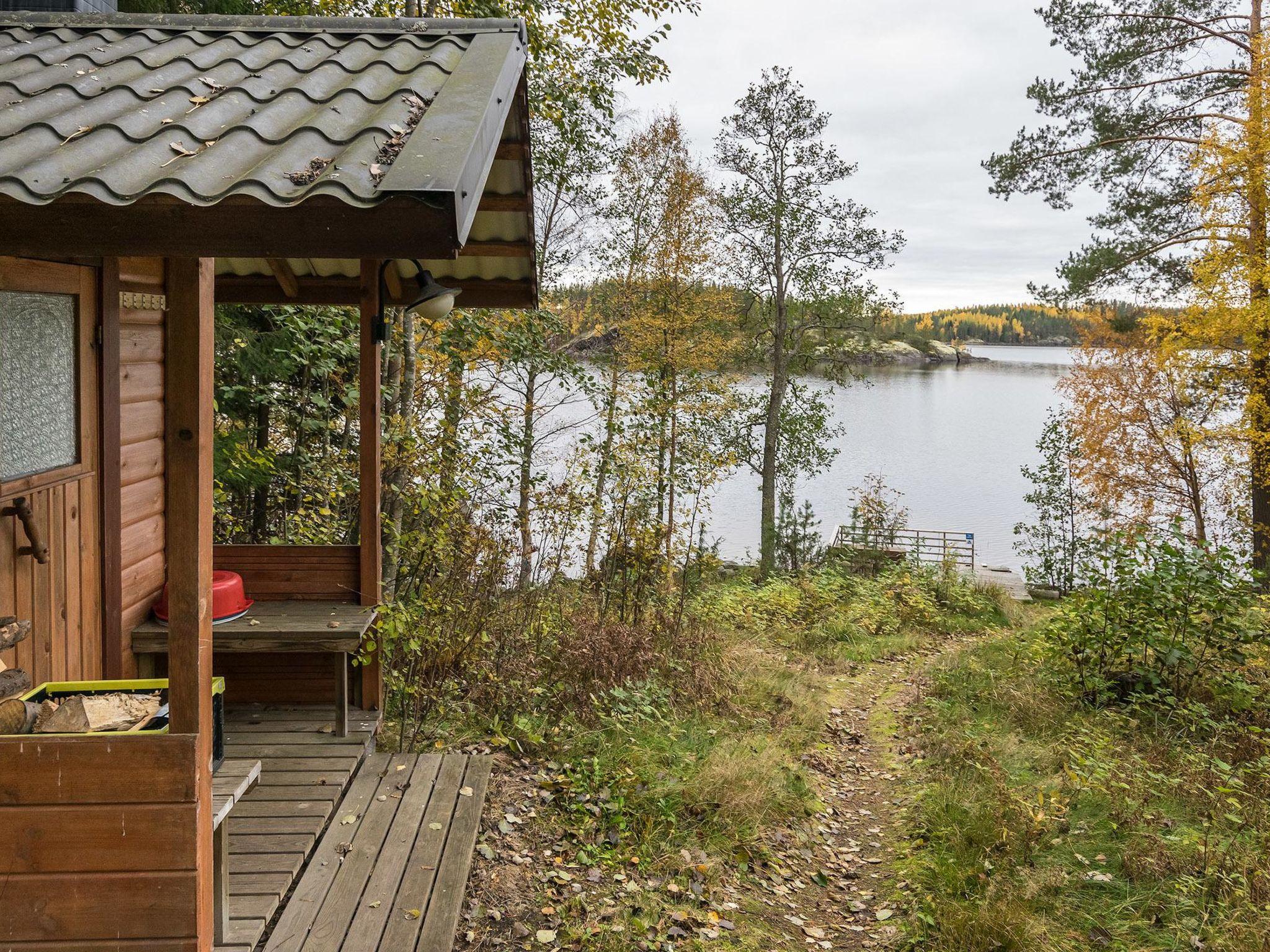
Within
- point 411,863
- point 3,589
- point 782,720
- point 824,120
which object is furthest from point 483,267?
point 824,120

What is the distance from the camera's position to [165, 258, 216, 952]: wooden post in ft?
6.38

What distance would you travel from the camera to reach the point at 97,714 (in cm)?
234

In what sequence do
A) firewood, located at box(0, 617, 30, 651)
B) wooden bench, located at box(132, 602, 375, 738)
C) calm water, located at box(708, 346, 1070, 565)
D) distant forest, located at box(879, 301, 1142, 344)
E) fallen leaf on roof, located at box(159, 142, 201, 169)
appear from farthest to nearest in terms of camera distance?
1. distant forest, located at box(879, 301, 1142, 344)
2. calm water, located at box(708, 346, 1070, 565)
3. wooden bench, located at box(132, 602, 375, 738)
4. firewood, located at box(0, 617, 30, 651)
5. fallen leaf on roof, located at box(159, 142, 201, 169)

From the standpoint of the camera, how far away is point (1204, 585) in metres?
6.46

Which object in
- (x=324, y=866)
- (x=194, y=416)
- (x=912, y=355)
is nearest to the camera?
(x=194, y=416)

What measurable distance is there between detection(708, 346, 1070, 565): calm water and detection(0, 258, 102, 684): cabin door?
13527mm

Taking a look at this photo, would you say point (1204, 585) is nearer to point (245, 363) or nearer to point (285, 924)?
point (285, 924)

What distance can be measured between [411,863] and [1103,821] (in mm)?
3562

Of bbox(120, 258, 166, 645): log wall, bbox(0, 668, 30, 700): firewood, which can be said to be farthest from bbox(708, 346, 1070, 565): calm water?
bbox(0, 668, 30, 700): firewood

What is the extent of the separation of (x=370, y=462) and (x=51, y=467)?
153cm

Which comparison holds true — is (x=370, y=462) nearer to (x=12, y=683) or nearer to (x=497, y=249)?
(x=497, y=249)

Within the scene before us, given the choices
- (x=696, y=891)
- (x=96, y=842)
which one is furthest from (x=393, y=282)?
(x=696, y=891)

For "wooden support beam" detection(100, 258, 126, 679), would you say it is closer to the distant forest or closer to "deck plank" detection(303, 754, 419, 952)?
"deck plank" detection(303, 754, 419, 952)

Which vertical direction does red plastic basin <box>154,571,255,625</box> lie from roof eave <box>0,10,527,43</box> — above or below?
below
